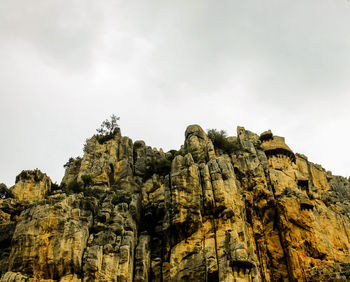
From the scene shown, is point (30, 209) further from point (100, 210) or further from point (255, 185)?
A: point (255, 185)

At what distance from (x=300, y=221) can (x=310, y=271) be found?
6.29 m

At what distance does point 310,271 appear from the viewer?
1491 inches

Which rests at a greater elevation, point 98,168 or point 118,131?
point 118,131

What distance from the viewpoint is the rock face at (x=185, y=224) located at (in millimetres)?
35656

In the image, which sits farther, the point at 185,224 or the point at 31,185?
the point at 31,185

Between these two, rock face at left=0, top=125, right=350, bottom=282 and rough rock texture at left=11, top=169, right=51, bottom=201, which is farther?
rough rock texture at left=11, top=169, right=51, bottom=201

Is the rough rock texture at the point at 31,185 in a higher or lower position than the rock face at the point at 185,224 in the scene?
higher

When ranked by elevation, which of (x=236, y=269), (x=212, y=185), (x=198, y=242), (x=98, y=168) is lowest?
(x=236, y=269)

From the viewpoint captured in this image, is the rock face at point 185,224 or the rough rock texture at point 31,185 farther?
the rough rock texture at point 31,185

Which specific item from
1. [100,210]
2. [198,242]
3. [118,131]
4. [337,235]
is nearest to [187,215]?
[198,242]

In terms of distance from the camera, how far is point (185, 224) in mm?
38562

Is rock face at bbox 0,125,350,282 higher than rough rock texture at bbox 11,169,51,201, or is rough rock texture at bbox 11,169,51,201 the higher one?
rough rock texture at bbox 11,169,51,201

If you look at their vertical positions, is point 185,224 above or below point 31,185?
below

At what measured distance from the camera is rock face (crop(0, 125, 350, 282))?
117 ft
